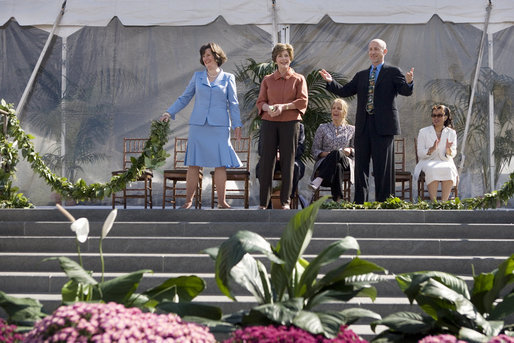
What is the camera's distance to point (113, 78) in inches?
392

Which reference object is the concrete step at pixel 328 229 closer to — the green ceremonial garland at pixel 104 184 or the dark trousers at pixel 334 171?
the green ceremonial garland at pixel 104 184

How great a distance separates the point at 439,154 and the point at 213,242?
138 inches

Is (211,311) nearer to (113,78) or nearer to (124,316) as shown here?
(124,316)

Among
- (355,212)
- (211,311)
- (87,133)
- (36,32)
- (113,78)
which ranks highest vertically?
(36,32)

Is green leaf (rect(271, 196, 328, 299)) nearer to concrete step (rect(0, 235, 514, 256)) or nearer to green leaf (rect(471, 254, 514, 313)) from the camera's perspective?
green leaf (rect(471, 254, 514, 313))

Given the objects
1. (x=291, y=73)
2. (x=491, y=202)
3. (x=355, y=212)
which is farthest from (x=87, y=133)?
(x=491, y=202)

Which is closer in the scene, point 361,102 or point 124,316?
point 124,316

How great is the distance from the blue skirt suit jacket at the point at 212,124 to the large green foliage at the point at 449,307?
11.6ft

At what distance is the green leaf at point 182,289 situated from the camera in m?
3.36

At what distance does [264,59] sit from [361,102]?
123 inches

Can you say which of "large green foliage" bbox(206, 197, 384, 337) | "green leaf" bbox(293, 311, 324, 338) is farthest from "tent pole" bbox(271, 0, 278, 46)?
"green leaf" bbox(293, 311, 324, 338)

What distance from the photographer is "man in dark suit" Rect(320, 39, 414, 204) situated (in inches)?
263

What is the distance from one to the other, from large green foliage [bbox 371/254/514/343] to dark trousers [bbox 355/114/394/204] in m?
3.43

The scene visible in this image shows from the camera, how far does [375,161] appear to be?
6.73m
